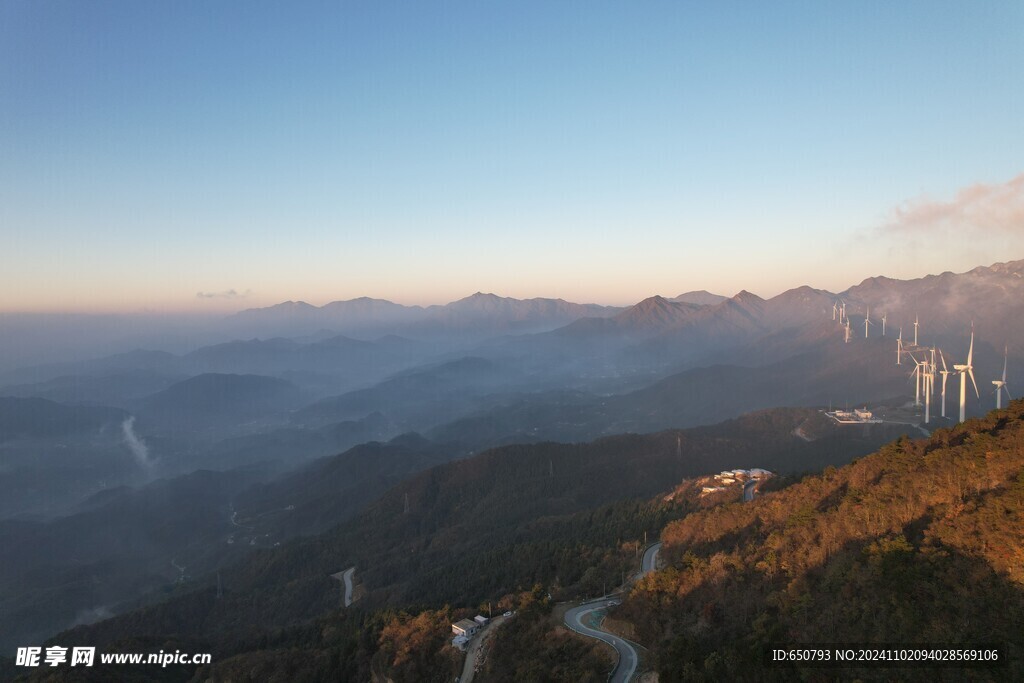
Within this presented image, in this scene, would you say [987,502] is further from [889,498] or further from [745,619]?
[745,619]

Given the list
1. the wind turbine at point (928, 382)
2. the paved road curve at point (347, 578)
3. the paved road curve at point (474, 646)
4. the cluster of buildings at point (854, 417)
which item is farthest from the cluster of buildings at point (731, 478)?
the wind turbine at point (928, 382)

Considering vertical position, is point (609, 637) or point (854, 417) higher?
point (609, 637)

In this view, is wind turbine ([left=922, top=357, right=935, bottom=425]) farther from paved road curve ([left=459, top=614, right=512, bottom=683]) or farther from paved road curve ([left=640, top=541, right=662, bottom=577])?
paved road curve ([left=459, top=614, right=512, bottom=683])

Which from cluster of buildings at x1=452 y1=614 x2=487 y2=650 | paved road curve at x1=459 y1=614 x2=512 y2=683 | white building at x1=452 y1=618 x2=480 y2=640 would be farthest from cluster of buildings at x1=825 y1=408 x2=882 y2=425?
white building at x1=452 y1=618 x2=480 y2=640

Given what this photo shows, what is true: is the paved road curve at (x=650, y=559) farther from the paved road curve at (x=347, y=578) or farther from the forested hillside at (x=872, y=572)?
the paved road curve at (x=347, y=578)

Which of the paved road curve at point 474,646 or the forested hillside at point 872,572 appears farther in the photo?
the paved road curve at point 474,646

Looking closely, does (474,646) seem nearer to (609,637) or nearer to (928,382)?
(609,637)

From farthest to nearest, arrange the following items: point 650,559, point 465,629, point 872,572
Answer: point 650,559
point 465,629
point 872,572

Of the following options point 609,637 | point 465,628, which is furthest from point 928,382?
point 465,628
